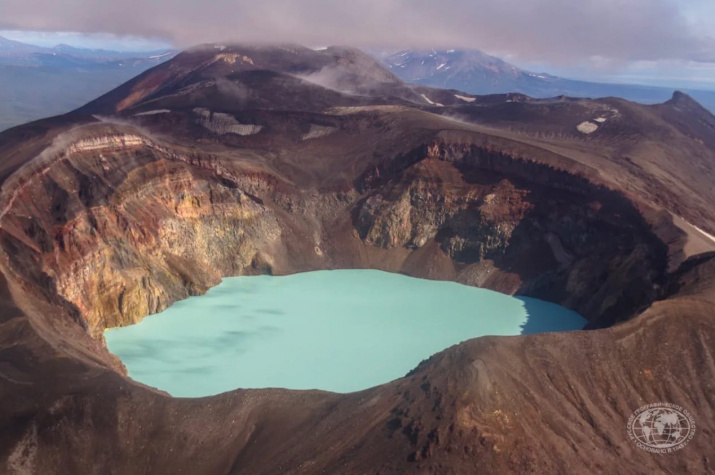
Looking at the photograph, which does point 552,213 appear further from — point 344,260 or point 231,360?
point 231,360

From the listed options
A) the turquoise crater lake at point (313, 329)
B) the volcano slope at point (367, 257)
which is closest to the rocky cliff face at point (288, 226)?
the volcano slope at point (367, 257)

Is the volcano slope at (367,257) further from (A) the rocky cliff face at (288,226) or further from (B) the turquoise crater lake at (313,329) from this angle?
(B) the turquoise crater lake at (313,329)

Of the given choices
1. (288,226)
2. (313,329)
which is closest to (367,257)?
(288,226)

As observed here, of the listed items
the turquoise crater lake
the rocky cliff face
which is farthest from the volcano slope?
the turquoise crater lake

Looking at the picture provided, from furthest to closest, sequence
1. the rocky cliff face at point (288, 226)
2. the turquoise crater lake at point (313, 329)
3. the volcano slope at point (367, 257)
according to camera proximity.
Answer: the rocky cliff face at point (288, 226)
the turquoise crater lake at point (313, 329)
the volcano slope at point (367, 257)

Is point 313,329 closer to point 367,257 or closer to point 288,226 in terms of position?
point 367,257

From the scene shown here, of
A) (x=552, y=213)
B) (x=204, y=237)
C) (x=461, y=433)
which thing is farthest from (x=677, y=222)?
(x=204, y=237)

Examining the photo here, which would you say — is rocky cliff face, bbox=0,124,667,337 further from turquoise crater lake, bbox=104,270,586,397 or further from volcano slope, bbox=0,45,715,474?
turquoise crater lake, bbox=104,270,586,397
